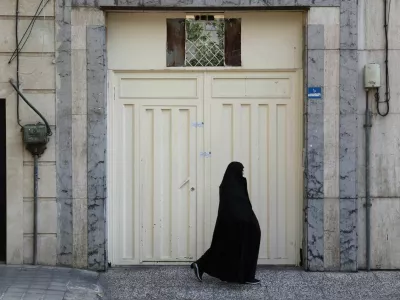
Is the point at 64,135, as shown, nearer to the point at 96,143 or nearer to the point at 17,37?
the point at 96,143

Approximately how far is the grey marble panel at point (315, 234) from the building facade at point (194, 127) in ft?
0.06


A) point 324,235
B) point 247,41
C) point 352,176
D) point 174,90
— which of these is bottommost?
point 324,235

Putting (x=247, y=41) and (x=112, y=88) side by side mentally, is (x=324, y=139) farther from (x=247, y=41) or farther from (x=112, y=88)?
(x=112, y=88)

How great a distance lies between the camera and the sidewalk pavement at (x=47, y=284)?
306 inches

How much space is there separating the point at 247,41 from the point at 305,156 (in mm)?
1688

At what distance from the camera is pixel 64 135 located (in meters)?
8.98

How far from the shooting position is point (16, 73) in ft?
29.3

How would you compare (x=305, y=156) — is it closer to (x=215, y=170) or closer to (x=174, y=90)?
(x=215, y=170)

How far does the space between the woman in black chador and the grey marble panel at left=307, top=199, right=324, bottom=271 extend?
929 millimetres

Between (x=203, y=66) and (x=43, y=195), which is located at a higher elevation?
(x=203, y=66)

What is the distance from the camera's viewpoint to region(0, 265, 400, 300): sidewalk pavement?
804 cm

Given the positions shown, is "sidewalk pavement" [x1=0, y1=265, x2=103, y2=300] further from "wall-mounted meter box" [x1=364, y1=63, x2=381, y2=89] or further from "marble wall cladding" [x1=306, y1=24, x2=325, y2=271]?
"wall-mounted meter box" [x1=364, y1=63, x2=381, y2=89]

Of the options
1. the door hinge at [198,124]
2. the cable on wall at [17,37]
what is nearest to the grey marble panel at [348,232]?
the door hinge at [198,124]

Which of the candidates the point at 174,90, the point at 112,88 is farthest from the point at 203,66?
the point at 112,88
